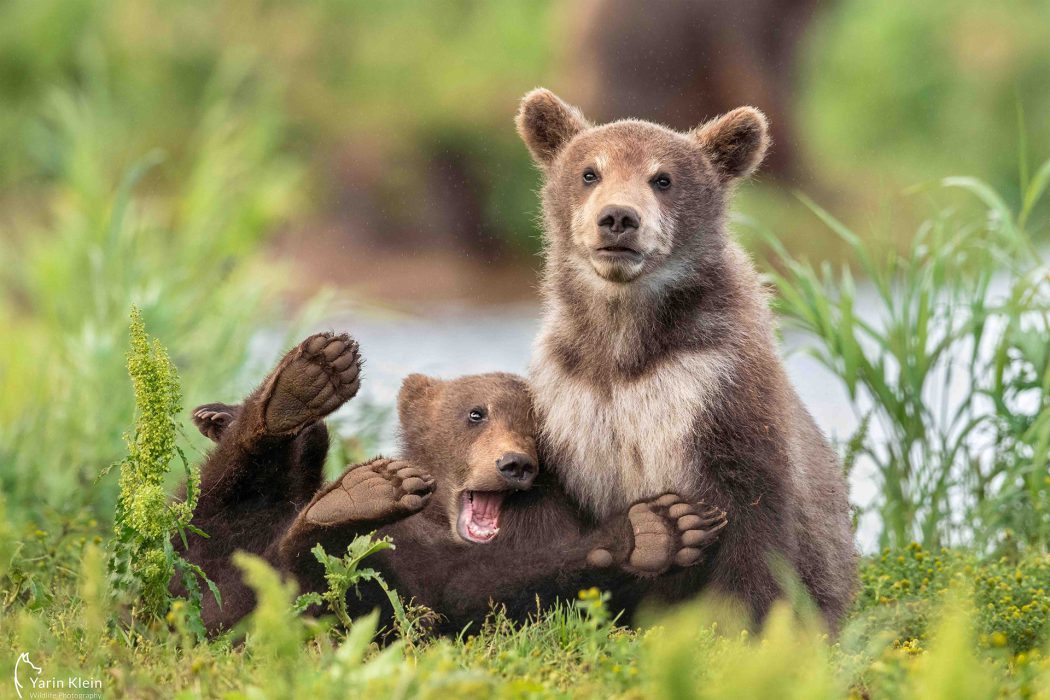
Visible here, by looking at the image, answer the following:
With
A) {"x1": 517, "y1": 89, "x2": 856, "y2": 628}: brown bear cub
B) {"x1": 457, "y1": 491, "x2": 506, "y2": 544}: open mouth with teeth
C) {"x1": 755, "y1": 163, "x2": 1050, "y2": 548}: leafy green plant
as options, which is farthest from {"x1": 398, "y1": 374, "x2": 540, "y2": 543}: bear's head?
{"x1": 755, "y1": 163, "x2": 1050, "y2": 548}: leafy green plant

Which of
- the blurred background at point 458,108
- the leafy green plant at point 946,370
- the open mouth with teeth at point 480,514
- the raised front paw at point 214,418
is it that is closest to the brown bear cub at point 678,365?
the open mouth with teeth at point 480,514

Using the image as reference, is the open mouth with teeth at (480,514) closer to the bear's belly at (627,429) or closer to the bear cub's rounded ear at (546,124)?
the bear's belly at (627,429)

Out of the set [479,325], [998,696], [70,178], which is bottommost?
[998,696]

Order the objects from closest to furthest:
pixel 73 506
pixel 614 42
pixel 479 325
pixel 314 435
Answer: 1. pixel 314 435
2. pixel 73 506
3. pixel 614 42
4. pixel 479 325

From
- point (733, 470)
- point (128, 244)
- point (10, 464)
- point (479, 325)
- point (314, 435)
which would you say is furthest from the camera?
Result: point (479, 325)

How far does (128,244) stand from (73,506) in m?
2.52

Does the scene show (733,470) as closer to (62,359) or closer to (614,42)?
(62,359)

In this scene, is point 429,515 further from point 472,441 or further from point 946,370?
point 946,370

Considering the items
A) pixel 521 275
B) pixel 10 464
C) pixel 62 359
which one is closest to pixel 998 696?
pixel 10 464

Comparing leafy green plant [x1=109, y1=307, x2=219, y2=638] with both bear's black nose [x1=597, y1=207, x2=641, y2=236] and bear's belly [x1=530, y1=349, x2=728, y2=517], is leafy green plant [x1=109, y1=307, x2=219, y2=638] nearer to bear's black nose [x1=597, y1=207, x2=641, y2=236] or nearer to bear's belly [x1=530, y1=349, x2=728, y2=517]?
bear's belly [x1=530, y1=349, x2=728, y2=517]

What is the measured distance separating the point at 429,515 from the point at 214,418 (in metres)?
0.82

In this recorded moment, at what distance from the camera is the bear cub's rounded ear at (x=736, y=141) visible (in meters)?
4.59

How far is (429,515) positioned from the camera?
176 inches

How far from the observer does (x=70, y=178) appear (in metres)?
8.75
